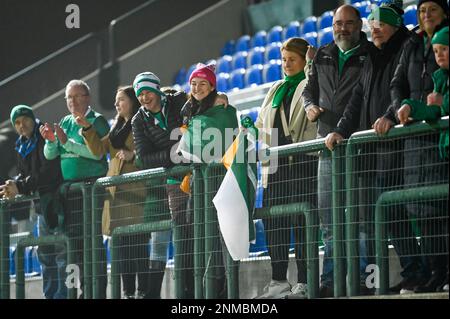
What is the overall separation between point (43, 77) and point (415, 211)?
29.7 feet

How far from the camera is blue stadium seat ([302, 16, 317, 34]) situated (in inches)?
525

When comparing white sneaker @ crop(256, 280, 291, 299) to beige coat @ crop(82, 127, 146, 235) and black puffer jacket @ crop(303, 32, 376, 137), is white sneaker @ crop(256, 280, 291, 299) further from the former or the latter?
beige coat @ crop(82, 127, 146, 235)

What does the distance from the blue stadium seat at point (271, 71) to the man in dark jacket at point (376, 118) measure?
557 cm

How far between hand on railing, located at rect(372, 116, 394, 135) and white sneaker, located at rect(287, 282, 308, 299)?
1.19 metres

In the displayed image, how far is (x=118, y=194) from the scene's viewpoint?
28.2 feet

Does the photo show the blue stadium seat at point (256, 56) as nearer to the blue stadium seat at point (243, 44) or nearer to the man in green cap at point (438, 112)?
the blue stadium seat at point (243, 44)

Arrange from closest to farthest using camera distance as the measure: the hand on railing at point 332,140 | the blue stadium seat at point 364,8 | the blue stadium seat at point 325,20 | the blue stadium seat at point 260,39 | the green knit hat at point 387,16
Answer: the hand on railing at point 332,140
the green knit hat at point 387,16
the blue stadium seat at point 364,8
the blue stadium seat at point 325,20
the blue stadium seat at point 260,39

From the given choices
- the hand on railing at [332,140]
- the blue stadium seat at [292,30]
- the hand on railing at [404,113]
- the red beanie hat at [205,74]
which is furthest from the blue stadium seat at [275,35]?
the hand on railing at [404,113]

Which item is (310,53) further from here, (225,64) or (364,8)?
(225,64)

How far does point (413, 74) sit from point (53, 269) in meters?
3.48

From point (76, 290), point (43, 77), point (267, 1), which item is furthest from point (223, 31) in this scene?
point (76, 290)

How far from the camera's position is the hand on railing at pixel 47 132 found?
8.98 m

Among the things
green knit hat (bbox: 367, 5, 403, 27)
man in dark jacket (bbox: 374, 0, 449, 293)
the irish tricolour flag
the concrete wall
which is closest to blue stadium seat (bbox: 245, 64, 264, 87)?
the concrete wall

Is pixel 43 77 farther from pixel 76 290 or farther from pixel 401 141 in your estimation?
pixel 401 141
